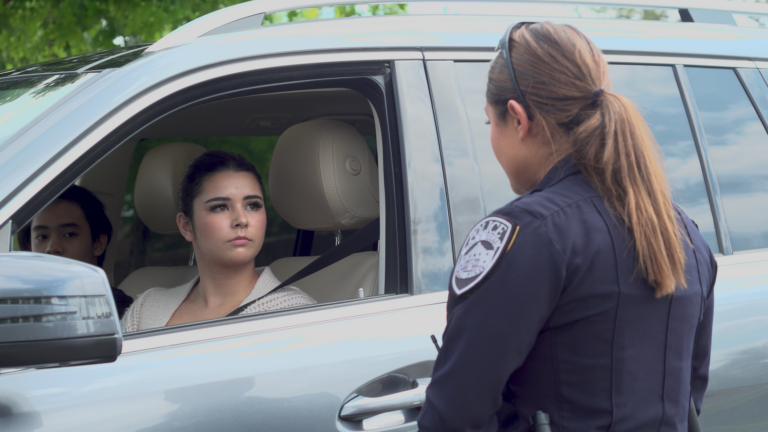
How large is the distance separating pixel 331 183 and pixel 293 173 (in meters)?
0.19

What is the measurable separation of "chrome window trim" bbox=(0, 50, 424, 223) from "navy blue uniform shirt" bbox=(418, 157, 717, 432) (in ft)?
2.37

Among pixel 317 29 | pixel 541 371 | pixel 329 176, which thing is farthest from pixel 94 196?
pixel 541 371

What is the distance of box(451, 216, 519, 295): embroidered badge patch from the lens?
1.06 meters

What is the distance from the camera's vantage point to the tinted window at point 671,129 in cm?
194

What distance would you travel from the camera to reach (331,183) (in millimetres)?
2170

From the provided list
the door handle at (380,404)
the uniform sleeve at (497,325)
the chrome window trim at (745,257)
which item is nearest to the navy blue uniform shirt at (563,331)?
the uniform sleeve at (497,325)

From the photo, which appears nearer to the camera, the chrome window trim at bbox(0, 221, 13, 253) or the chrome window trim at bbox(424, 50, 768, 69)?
the chrome window trim at bbox(0, 221, 13, 253)

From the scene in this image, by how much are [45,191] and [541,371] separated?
0.94 meters

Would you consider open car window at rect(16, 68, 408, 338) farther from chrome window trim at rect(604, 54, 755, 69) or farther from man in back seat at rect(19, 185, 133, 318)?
chrome window trim at rect(604, 54, 755, 69)

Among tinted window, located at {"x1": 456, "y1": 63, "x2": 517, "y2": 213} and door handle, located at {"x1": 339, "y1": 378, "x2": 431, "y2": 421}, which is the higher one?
tinted window, located at {"x1": 456, "y1": 63, "x2": 517, "y2": 213}

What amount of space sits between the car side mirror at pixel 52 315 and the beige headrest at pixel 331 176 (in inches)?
44.2

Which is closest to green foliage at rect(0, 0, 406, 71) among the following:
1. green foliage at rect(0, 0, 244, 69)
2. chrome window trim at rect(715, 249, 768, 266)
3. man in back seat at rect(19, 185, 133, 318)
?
green foliage at rect(0, 0, 244, 69)

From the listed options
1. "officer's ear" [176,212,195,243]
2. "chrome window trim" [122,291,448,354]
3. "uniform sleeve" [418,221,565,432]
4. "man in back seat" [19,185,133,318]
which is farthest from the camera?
"man in back seat" [19,185,133,318]

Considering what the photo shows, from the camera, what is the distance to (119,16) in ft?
16.6
